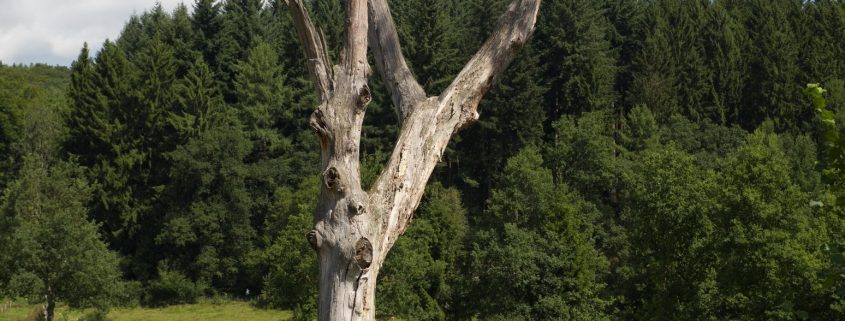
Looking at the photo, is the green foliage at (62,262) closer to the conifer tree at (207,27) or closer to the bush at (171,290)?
the bush at (171,290)

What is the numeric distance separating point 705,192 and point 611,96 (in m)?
32.4

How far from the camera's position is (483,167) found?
56.9 m

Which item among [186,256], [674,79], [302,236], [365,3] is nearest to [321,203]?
[365,3]

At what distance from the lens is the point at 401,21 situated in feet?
194

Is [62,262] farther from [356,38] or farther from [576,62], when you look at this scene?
[576,62]

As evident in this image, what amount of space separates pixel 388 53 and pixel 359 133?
1.27m

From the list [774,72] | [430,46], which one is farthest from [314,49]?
[774,72]

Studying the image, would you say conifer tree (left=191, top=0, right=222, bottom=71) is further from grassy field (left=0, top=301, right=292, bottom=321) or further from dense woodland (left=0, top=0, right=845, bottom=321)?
grassy field (left=0, top=301, right=292, bottom=321)

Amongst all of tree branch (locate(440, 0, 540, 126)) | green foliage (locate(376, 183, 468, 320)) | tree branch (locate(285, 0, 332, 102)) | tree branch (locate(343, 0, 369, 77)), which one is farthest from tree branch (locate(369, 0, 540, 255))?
green foliage (locate(376, 183, 468, 320))

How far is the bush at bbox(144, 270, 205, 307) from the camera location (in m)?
51.9

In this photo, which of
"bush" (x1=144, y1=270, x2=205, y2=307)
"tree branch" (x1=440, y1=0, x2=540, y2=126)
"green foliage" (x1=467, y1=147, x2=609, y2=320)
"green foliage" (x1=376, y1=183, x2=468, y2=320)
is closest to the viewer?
"tree branch" (x1=440, y1=0, x2=540, y2=126)

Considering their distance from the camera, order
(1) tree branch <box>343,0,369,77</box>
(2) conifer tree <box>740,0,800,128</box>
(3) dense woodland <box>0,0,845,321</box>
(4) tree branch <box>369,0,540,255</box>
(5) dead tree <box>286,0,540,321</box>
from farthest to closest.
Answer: (2) conifer tree <box>740,0,800,128</box> → (3) dense woodland <box>0,0,845,321</box> → (1) tree branch <box>343,0,369,77</box> → (4) tree branch <box>369,0,540,255</box> → (5) dead tree <box>286,0,540,321</box>

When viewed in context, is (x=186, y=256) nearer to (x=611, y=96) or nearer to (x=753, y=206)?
(x=611, y=96)

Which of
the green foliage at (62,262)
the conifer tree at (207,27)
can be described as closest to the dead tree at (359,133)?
the green foliage at (62,262)
